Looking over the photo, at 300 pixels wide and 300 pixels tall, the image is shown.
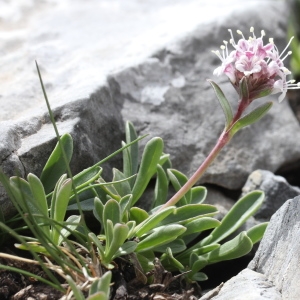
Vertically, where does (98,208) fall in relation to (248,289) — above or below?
above

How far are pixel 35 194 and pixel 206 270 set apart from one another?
994 millimetres

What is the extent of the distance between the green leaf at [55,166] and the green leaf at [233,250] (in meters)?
0.65

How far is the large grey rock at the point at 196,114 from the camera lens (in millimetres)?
2967

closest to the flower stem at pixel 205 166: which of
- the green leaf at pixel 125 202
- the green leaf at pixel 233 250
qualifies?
the green leaf at pixel 125 202

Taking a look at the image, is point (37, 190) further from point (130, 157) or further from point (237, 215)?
point (237, 215)

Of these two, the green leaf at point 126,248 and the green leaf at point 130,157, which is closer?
the green leaf at point 126,248

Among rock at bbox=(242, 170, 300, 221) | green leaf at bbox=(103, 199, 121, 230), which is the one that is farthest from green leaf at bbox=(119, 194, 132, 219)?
rock at bbox=(242, 170, 300, 221)

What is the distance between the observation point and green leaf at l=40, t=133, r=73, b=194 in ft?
7.29

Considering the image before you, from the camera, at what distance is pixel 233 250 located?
2.24 metres

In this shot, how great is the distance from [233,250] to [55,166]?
74cm

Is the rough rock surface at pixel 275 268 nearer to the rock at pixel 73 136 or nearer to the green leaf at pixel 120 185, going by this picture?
the green leaf at pixel 120 185

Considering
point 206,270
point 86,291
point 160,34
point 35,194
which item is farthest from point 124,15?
point 86,291

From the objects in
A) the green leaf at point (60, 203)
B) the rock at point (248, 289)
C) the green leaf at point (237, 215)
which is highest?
the green leaf at point (60, 203)

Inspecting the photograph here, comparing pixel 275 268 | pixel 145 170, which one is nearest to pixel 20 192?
pixel 145 170
